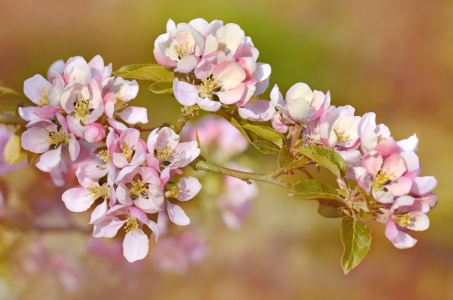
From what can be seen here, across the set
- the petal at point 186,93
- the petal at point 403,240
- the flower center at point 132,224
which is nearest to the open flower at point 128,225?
the flower center at point 132,224

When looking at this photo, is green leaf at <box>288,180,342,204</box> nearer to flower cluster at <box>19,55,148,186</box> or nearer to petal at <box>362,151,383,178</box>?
petal at <box>362,151,383,178</box>

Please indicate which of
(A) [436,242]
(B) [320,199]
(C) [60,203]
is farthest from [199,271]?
(A) [436,242]

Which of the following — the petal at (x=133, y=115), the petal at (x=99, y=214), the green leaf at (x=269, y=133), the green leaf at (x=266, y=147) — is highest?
the green leaf at (x=269, y=133)

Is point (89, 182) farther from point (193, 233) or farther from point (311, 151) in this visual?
point (193, 233)

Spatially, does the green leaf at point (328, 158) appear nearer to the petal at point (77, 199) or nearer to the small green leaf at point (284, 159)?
the small green leaf at point (284, 159)

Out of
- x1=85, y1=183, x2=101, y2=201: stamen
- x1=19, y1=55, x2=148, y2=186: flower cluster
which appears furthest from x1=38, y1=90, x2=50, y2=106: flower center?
x1=85, y1=183, x2=101, y2=201: stamen

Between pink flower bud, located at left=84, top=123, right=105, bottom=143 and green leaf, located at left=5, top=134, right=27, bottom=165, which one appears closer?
pink flower bud, located at left=84, top=123, right=105, bottom=143
